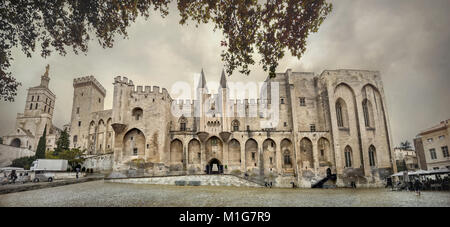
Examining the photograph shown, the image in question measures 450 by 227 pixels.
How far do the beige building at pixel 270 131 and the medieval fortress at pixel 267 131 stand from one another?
98 millimetres

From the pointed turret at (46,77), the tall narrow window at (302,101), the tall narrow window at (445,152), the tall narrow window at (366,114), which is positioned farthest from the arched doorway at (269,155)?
the pointed turret at (46,77)

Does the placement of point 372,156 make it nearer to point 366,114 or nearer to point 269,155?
point 366,114

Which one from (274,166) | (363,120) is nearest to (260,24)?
(274,166)

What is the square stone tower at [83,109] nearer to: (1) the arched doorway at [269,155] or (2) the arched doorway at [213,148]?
(2) the arched doorway at [213,148]

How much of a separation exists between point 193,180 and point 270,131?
11470 millimetres

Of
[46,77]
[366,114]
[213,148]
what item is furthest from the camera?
[366,114]

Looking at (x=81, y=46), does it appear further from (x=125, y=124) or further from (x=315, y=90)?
(x=315, y=90)

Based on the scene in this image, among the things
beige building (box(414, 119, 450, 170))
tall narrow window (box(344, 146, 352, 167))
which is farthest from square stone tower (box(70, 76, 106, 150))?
beige building (box(414, 119, 450, 170))

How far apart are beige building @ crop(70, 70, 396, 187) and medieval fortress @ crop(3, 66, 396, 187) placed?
10cm

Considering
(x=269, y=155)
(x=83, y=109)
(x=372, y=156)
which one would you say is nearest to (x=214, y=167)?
(x=269, y=155)

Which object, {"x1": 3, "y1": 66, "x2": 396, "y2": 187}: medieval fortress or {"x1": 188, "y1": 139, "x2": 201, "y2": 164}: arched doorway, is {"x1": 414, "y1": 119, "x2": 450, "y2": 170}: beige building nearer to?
{"x1": 3, "y1": 66, "x2": 396, "y2": 187}: medieval fortress

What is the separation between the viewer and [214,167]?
25.8 m

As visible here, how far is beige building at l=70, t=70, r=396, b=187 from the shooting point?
2247 centimetres

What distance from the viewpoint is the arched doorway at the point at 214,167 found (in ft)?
82.1
